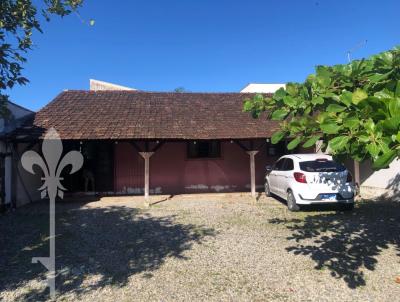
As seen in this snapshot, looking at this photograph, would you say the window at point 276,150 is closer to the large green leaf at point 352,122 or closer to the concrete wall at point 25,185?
the concrete wall at point 25,185

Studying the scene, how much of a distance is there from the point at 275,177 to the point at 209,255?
227 inches

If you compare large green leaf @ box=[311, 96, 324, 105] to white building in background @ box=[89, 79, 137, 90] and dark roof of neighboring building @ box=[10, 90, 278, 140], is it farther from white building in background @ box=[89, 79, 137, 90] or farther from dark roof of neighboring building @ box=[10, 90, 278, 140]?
white building in background @ box=[89, 79, 137, 90]

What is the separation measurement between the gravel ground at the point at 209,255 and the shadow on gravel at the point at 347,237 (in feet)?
0.07

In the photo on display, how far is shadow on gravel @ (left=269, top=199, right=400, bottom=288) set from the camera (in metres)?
5.01

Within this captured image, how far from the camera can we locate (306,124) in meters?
3.20

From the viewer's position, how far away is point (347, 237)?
654 centimetres

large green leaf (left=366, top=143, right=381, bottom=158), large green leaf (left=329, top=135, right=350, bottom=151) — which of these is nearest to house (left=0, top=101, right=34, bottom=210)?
large green leaf (left=329, top=135, right=350, bottom=151)

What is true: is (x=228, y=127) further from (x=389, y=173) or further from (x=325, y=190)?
(x=389, y=173)

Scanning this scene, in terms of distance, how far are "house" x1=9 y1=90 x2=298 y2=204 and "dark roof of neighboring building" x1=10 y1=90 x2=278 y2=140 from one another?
0.11ft

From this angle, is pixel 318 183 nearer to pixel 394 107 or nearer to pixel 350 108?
pixel 350 108

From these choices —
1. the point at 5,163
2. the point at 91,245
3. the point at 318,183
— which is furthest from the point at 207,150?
the point at 91,245

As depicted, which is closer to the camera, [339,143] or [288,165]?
[339,143]

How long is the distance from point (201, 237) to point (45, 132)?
23.4 ft

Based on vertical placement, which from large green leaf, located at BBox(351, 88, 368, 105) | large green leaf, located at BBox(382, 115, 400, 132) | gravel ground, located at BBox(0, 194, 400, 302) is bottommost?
gravel ground, located at BBox(0, 194, 400, 302)
